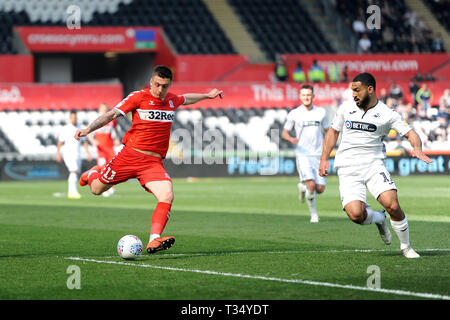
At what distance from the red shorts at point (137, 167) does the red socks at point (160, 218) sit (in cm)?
37

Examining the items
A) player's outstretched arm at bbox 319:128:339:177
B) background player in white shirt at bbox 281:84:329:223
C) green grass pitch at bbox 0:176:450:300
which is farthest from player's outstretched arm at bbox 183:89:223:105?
background player in white shirt at bbox 281:84:329:223

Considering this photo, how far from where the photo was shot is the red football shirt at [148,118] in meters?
10.4

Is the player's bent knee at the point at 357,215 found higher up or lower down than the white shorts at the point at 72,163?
lower down

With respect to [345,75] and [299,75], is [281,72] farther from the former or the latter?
[345,75]

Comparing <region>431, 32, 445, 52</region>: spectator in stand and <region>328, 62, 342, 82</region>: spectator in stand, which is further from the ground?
<region>431, 32, 445, 52</region>: spectator in stand

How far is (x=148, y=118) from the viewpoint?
10477mm

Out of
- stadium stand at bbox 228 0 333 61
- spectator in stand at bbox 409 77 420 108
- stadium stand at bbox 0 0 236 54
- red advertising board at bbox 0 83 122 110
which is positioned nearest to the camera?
→ red advertising board at bbox 0 83 122 110

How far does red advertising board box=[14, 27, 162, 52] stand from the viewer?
121 ft

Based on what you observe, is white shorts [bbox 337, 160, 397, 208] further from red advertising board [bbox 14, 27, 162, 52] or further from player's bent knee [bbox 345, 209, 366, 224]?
red advertising board [bbox 14, 27, 162, 52]

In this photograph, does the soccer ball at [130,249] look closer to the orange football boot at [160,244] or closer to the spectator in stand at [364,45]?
the orange football boot at [160,244]

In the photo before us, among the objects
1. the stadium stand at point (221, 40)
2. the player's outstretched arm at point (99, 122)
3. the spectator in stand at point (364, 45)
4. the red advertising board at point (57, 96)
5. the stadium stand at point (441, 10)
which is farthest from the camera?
the stadium stand at point (441, 10)

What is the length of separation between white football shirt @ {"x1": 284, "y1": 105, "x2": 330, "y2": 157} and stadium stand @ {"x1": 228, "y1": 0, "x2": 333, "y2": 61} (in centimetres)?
2415

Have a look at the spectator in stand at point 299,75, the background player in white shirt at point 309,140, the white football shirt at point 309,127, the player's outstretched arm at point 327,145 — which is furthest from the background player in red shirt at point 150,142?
the spectator in stand at point 299,75

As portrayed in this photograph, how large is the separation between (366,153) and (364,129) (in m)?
0.28
